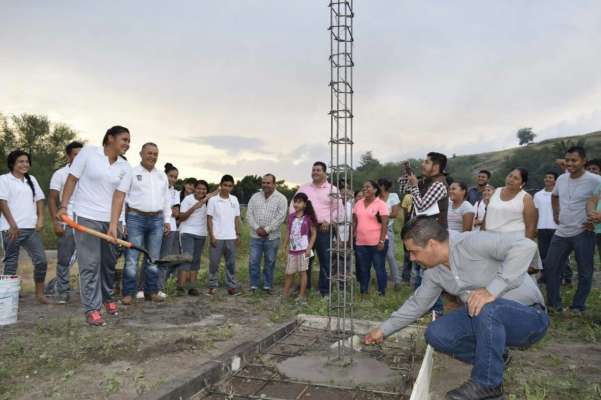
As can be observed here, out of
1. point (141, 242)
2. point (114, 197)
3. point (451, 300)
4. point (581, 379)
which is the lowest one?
point (581, 379)

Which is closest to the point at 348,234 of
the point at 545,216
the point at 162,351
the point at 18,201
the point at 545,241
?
the point at 162,351

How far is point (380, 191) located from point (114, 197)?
14.8 ft

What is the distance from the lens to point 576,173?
6066mm

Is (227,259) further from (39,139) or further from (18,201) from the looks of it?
(39,139)

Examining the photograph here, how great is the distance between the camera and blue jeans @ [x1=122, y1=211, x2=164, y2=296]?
20.4 feet

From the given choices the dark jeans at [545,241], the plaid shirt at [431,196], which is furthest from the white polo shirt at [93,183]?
the dark jeans at [545,241]

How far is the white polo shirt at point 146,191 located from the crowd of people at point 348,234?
1 centimetres

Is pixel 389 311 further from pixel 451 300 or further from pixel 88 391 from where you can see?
pixel 88 391

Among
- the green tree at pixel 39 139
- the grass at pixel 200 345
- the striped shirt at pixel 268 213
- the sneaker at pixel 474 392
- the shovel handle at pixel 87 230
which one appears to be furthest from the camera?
the green tree at pixel 39 139

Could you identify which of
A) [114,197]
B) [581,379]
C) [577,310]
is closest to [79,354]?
[114,197]

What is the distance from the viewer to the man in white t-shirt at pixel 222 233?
755 centimetres

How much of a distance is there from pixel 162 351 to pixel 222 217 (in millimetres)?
3536

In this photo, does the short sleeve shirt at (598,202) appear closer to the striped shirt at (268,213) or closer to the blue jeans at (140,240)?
the striped shirt at (268,213)

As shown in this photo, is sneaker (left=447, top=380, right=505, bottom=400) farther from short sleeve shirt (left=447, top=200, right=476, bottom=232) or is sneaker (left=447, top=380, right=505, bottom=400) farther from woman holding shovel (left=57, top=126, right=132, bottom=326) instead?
short sleeve shirt (left=447, top=200, right=476, bottom=232)
